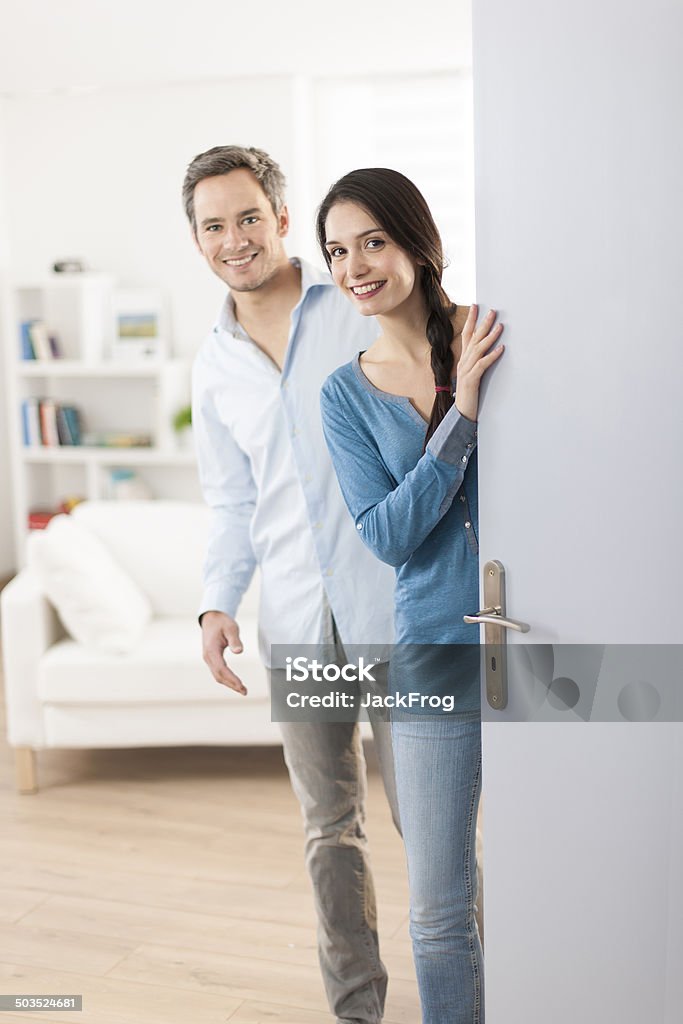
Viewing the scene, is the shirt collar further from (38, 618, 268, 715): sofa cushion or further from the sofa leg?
the sofa leg

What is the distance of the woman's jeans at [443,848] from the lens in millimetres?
1718

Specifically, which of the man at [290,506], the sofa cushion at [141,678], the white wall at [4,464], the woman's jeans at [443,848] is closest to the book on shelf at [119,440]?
the white wall at [4,464]

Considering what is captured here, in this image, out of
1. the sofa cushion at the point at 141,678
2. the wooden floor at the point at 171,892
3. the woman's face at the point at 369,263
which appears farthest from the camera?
the sofa cushion at the point at 141,678

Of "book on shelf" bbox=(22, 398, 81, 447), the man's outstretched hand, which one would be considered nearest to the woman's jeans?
the man's outstretched hand

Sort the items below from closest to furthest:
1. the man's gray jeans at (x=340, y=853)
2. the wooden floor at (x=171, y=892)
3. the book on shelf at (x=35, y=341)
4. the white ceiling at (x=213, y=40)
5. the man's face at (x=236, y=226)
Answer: the man's face at (x=236, y=226)
the man's gray jeans at (x=340, y=853)
the wooden floor at (x=171, y=892)
the white ceiling at (x=213, y=40)
the book on shelf at (x=35, y=341)

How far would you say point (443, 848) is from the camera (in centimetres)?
171

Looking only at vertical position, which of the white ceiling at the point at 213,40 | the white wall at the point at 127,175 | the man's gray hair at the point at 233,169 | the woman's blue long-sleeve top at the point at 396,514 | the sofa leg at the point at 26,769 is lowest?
the sofa leg at the point at 26,769

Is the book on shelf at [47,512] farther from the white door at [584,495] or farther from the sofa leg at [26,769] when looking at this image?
the white door at [584,495]

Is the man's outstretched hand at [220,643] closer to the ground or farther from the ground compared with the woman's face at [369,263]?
closer to the ground

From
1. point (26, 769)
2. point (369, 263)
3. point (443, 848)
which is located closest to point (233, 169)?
point (369, 263)

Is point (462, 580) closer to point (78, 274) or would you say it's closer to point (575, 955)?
point (575, 955)

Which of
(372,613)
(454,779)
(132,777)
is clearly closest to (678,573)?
(454,779)

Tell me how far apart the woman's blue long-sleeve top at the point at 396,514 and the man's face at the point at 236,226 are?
0.37 metres

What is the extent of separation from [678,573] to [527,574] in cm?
22
